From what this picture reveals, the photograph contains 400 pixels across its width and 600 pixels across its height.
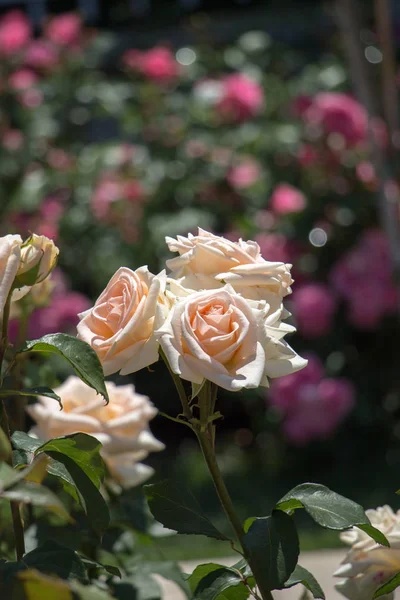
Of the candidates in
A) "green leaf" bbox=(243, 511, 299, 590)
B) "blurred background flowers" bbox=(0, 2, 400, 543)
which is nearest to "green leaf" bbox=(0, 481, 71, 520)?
"green leaf" bbox=(243, 511, 299, 590)

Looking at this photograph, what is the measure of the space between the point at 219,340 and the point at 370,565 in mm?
303

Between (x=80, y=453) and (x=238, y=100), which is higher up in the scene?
(x=80, y=453)

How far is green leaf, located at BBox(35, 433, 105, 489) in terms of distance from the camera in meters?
0.85

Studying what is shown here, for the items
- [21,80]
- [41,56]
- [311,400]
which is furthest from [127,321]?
[41,56]

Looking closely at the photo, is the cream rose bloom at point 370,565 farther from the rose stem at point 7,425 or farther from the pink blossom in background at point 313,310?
the pink blossom in background at point 313,310

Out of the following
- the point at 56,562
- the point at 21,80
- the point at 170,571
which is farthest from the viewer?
the point at 21,80

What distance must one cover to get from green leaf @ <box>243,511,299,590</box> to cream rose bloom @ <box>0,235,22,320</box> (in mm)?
302

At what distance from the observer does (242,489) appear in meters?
3.48

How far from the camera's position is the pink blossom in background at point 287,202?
3.89m

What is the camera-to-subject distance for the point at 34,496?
2.02 feet

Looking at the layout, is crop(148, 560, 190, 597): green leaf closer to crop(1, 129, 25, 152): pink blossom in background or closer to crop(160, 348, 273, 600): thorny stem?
crop(160, 348, 273, 600): thorny stem

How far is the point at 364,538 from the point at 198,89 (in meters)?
→ 3.61

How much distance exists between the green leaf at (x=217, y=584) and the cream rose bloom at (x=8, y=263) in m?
0.31

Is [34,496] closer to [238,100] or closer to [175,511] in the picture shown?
[175,511]
